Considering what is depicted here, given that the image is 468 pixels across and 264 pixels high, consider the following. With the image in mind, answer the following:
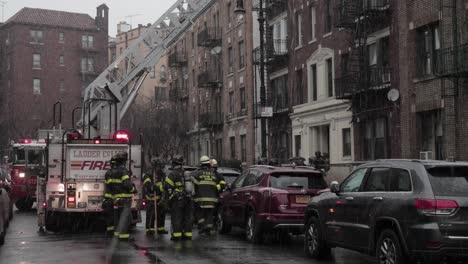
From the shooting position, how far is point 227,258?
11.4 m

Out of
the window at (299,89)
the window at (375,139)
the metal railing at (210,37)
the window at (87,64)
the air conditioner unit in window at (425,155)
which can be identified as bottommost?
the air conditioner unit in window at (425,155)

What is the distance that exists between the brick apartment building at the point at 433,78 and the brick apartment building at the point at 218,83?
15708mm

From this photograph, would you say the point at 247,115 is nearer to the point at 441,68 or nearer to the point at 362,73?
the point at 362,73

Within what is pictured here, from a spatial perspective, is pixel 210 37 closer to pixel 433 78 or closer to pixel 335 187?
pixel 433 78

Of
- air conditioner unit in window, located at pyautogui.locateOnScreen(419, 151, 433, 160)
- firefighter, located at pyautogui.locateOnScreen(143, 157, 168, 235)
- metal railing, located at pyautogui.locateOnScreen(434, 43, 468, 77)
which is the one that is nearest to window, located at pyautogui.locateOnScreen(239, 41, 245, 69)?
air conditioner unit in window, located at pyautogui.locateOnScreen(419, 151, 433, 160)

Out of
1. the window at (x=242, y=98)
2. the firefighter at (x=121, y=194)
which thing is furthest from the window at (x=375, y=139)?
the window at (x=242, y=98)

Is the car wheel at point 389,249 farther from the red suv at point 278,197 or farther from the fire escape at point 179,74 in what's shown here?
the fire escape at point 179,74

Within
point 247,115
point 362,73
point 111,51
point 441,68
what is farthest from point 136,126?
point 111,51

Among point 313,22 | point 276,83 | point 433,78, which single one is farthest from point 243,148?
point 433,78

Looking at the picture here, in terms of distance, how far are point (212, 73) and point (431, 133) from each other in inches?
971

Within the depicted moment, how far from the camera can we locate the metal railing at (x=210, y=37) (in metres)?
44.1

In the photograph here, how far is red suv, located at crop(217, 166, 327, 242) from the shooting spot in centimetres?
1298

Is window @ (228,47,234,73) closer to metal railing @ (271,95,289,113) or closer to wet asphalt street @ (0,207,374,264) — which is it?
metal railing @ (271,95,289,113)

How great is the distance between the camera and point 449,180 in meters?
8.70
